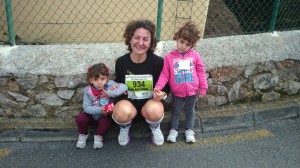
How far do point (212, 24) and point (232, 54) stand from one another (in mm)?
2522

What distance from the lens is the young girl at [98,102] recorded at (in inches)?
121

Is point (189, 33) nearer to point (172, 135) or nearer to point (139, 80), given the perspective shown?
point (139, 80)

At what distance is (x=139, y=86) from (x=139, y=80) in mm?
63

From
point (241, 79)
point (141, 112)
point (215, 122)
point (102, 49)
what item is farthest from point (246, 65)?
point (102, 49)

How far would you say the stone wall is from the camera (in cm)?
329

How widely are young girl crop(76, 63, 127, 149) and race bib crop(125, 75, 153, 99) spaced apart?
0.31ft

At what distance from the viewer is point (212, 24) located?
19.7 ft

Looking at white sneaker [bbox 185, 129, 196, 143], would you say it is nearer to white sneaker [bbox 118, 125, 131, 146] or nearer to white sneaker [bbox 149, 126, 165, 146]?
white sneaker [bbox 149, 126, 165, 146]

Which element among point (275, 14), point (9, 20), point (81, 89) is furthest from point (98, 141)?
point (275, 14)

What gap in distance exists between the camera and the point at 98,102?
10.5ft

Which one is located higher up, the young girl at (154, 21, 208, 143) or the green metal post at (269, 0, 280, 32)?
the green metal post at (269, 0, 280, 32)

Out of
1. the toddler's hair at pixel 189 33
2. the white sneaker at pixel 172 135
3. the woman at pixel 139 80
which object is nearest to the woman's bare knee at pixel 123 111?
the woman at pixel 139 80

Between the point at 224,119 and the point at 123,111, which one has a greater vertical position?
the point at 123,111

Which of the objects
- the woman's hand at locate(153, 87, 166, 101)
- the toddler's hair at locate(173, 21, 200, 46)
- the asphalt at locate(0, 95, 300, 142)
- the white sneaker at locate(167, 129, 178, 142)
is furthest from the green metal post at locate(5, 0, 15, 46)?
the white sneaker at locate(167, 129, 178, 142)
